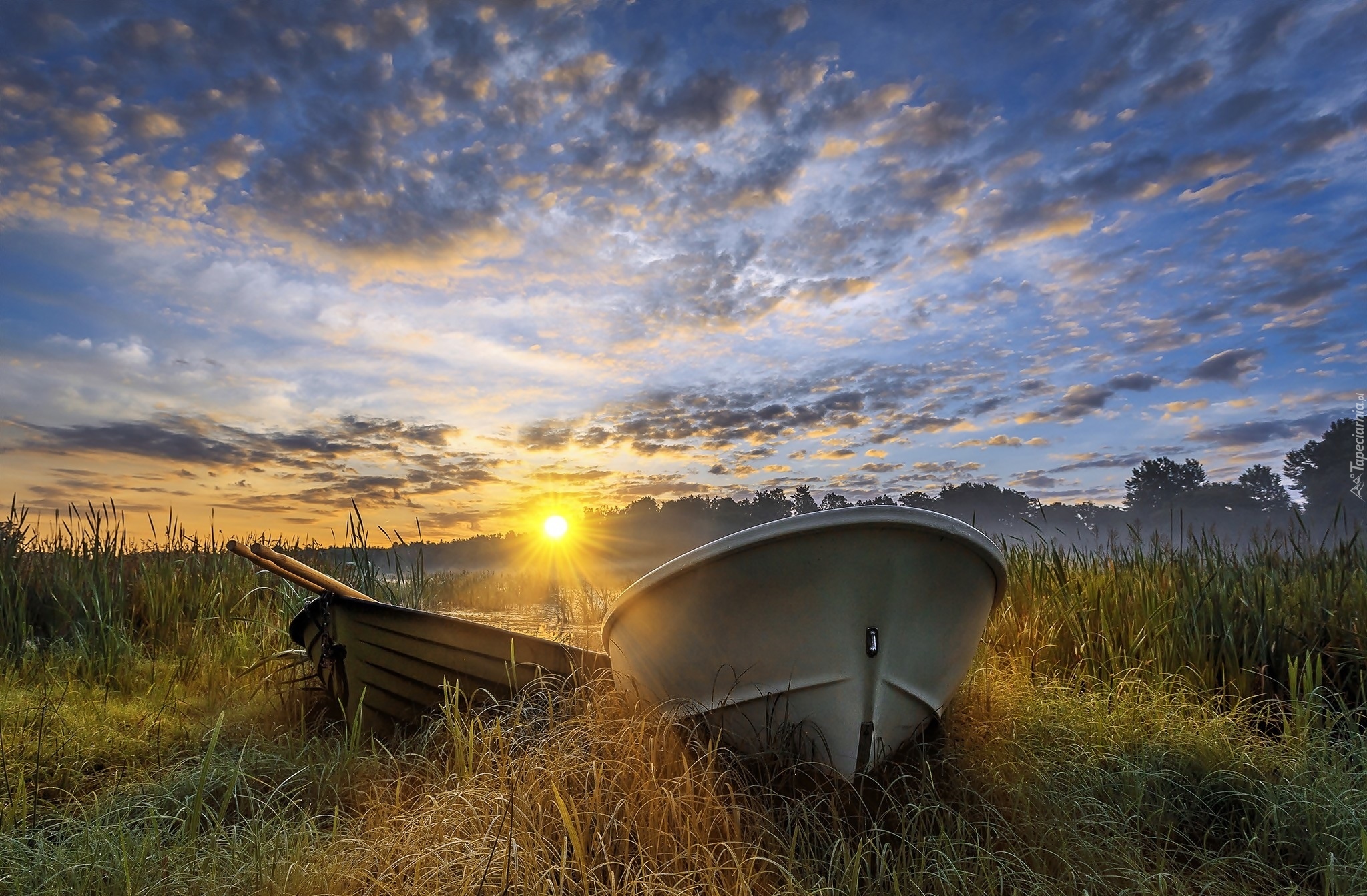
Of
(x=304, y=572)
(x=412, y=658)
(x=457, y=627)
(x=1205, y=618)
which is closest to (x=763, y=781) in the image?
(x=457, y=627)

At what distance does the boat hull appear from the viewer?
15.0 feet

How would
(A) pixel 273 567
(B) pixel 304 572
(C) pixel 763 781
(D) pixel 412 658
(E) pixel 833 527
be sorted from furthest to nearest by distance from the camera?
(B) pixel 304 572
(A) pixel 273 567
(D) pixel 412 658
(C) pixel 763 781
(E) pixel 833 527

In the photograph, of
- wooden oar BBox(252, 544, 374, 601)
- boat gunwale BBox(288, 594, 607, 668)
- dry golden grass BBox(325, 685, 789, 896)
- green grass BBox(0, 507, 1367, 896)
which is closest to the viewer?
dry golden grass BBox(325, 685, 789, 896)

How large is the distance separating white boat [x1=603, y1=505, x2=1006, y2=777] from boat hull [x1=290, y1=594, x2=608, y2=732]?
3.75ft

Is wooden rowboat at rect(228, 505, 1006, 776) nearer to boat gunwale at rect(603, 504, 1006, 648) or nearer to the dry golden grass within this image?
boat gunwale at rect(603, 504, 1006, 648)

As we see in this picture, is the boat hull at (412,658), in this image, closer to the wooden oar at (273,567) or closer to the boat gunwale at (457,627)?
the boat gunwale at (457,627)

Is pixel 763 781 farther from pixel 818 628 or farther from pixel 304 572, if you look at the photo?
pixel 304 572

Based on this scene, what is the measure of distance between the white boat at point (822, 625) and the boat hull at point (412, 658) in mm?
1142

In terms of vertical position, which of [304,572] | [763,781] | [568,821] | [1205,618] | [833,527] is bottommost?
[763,781]

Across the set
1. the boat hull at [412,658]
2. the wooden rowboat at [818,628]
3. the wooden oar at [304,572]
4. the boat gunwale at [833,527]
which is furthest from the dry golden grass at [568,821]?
the wooden oar at [304,572]

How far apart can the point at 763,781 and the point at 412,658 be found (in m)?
2.59

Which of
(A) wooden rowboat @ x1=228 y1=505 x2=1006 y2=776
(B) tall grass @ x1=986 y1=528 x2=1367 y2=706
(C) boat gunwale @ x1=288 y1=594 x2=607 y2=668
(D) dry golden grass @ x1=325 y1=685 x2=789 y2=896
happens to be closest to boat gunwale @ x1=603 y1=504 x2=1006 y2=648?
(A) wooden rowboat @ x1=228 y1=505 x2=1006 y2=776

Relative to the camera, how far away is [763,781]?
3.51 metres

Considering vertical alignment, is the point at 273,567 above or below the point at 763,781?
above
